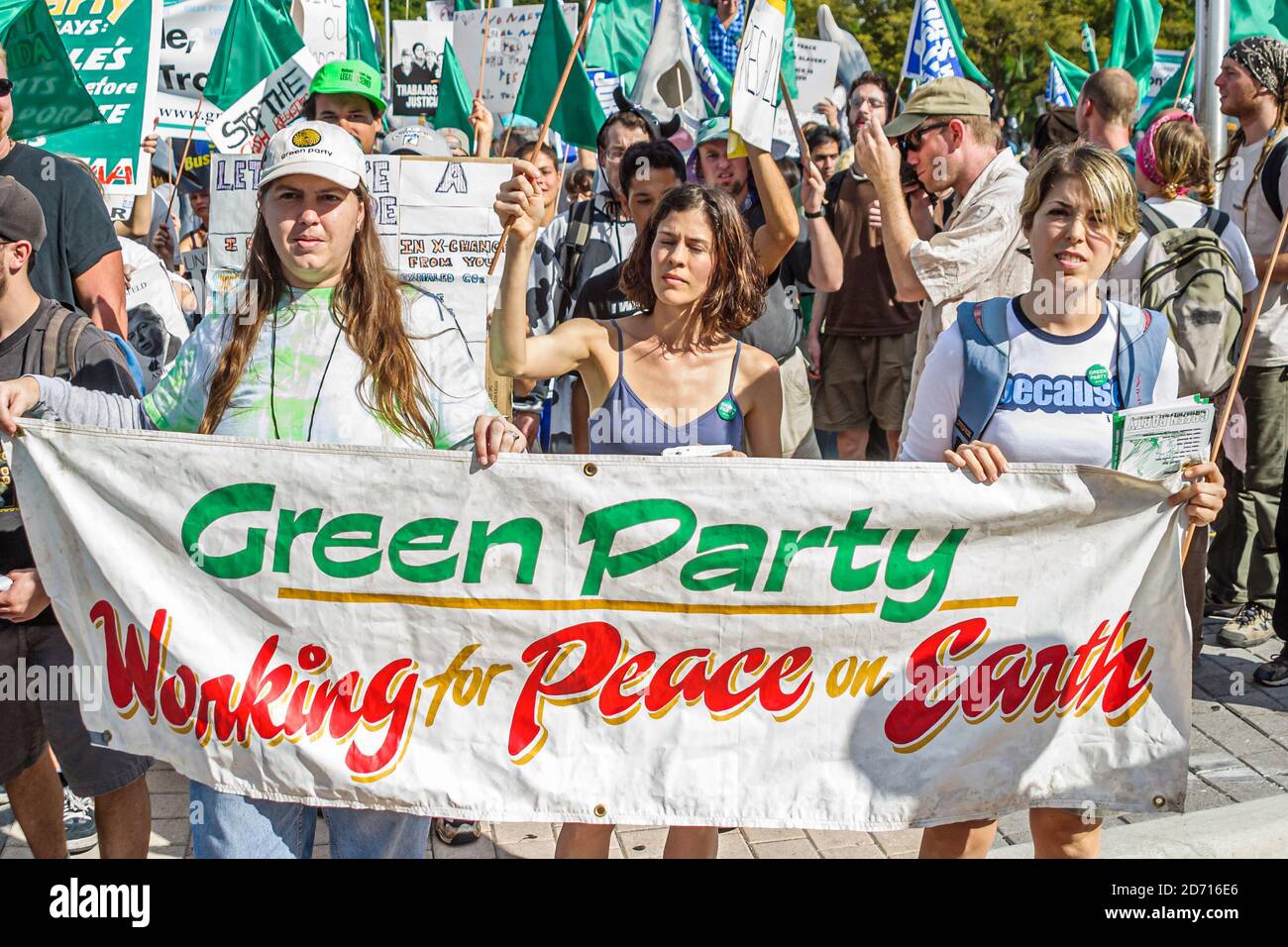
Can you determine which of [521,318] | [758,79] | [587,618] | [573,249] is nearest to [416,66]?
[573,249]

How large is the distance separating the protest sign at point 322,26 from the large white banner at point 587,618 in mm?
7305

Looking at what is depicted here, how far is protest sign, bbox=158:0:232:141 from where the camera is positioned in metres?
9.18

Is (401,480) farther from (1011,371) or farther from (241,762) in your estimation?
(1011,371)

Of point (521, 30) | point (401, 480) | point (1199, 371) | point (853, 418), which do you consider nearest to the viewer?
point (401, 480)

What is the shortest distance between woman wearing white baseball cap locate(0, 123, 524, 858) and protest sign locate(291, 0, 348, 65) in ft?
22.9

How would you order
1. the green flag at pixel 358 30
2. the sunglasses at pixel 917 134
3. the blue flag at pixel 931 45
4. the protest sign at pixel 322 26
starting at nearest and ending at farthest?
the sunglasses at pixel 917 134 → the blue flag at pixel 931 45 → the protest sign at pixel 322 26 → the green flag at pixel 358 30

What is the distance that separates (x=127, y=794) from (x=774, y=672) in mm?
1692

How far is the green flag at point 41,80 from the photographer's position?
19.9 ft

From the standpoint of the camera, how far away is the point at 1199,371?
5.01 metres

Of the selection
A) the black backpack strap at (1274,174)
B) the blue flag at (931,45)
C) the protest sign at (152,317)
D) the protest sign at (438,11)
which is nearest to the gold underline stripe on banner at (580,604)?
the protest sign at (152,317)

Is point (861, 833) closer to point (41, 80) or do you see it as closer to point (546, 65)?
point (41, 80)

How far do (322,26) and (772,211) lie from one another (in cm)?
622

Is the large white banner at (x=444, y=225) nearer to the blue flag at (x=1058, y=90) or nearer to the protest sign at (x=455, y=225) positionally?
the protest sign at (x=455, y=225)
